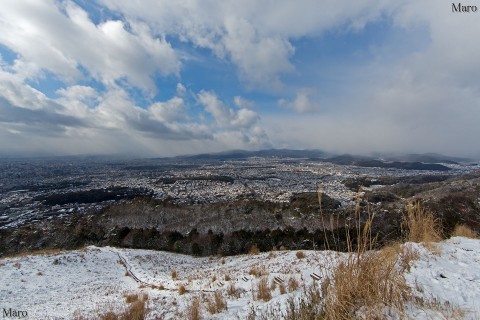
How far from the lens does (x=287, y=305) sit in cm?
385

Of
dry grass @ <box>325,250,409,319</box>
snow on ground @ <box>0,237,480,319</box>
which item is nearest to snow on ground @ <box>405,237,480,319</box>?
snow on ground @ <box>0,237,480,319</box>

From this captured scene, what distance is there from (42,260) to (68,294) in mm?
6293

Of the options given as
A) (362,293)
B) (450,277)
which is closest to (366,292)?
(362,293)

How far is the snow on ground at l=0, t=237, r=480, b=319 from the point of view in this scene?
14.1ft

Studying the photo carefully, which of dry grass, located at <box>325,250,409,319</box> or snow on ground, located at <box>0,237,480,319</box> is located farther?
snow on ground, located at <box>0,237,480,319</box>

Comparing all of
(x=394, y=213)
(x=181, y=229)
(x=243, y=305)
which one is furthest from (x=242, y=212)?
(x=243, y=305)

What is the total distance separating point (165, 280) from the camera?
1189cm

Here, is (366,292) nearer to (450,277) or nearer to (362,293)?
(362,293)

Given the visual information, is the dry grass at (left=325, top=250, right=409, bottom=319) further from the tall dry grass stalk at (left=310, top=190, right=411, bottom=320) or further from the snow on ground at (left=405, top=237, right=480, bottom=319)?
the snow on ground at (left=405, top=237, right=480, bottom=319)

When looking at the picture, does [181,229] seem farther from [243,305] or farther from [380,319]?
[380,319]

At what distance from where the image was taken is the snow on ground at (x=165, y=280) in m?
4.30

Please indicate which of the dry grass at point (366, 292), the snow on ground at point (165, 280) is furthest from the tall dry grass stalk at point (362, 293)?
the snow on ground at point (165, 280)

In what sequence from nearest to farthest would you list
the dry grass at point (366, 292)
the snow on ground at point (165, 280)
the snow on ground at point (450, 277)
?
the dry grass at point (366, 292) < the snow on ground at point (450, 277) < the snow on ground at point (165, 280)

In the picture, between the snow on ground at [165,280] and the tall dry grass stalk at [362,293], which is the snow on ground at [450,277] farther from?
the tall dry grass stalk at [362,293]
